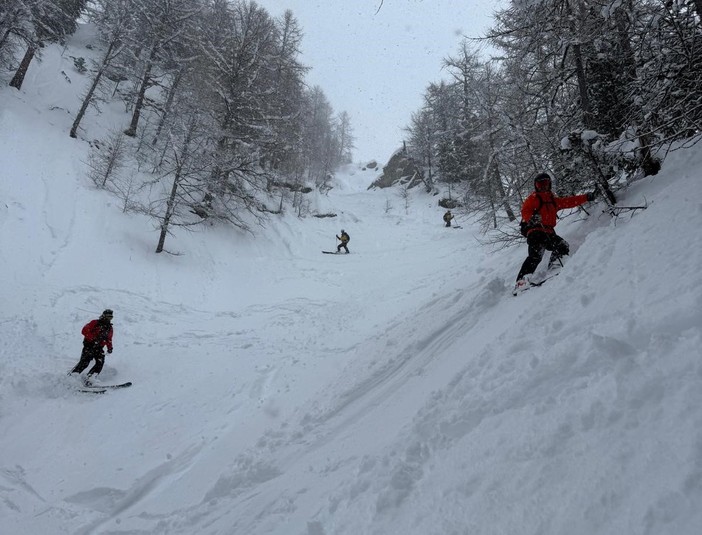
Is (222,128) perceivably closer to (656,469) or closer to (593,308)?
(593,308)

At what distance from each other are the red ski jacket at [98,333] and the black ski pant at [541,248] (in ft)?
26.8

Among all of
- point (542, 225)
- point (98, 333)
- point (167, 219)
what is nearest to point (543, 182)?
point (542, 225)

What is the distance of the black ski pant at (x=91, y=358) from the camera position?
7.53m

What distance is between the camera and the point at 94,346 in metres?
7.71

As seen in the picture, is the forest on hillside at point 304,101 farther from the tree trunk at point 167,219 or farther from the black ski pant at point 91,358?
the black ski pant at point 91,358

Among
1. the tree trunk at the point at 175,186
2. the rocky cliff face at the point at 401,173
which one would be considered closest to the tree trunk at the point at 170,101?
the tree trunk at the point at 175,186

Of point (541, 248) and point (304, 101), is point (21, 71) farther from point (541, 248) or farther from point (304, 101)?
point (541, 248)

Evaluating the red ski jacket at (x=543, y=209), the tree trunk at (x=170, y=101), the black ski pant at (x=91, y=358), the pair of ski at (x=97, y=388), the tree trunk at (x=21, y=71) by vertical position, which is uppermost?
the tree trunk at (x=21, y=71)

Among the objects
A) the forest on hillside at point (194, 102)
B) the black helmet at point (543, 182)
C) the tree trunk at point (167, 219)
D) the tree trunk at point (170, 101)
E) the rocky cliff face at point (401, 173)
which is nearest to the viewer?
the black helmet at point (543, 182)

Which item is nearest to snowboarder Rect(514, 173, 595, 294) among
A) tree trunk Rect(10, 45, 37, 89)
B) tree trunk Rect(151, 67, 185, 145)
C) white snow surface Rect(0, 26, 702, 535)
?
white snow surface Rect(0, 26, 702, 535)

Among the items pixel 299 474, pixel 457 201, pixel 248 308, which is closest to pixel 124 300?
pixel 248 308

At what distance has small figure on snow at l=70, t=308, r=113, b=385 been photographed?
756 centimetres

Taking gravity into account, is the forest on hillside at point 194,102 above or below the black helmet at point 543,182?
above

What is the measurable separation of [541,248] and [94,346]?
340 inches
